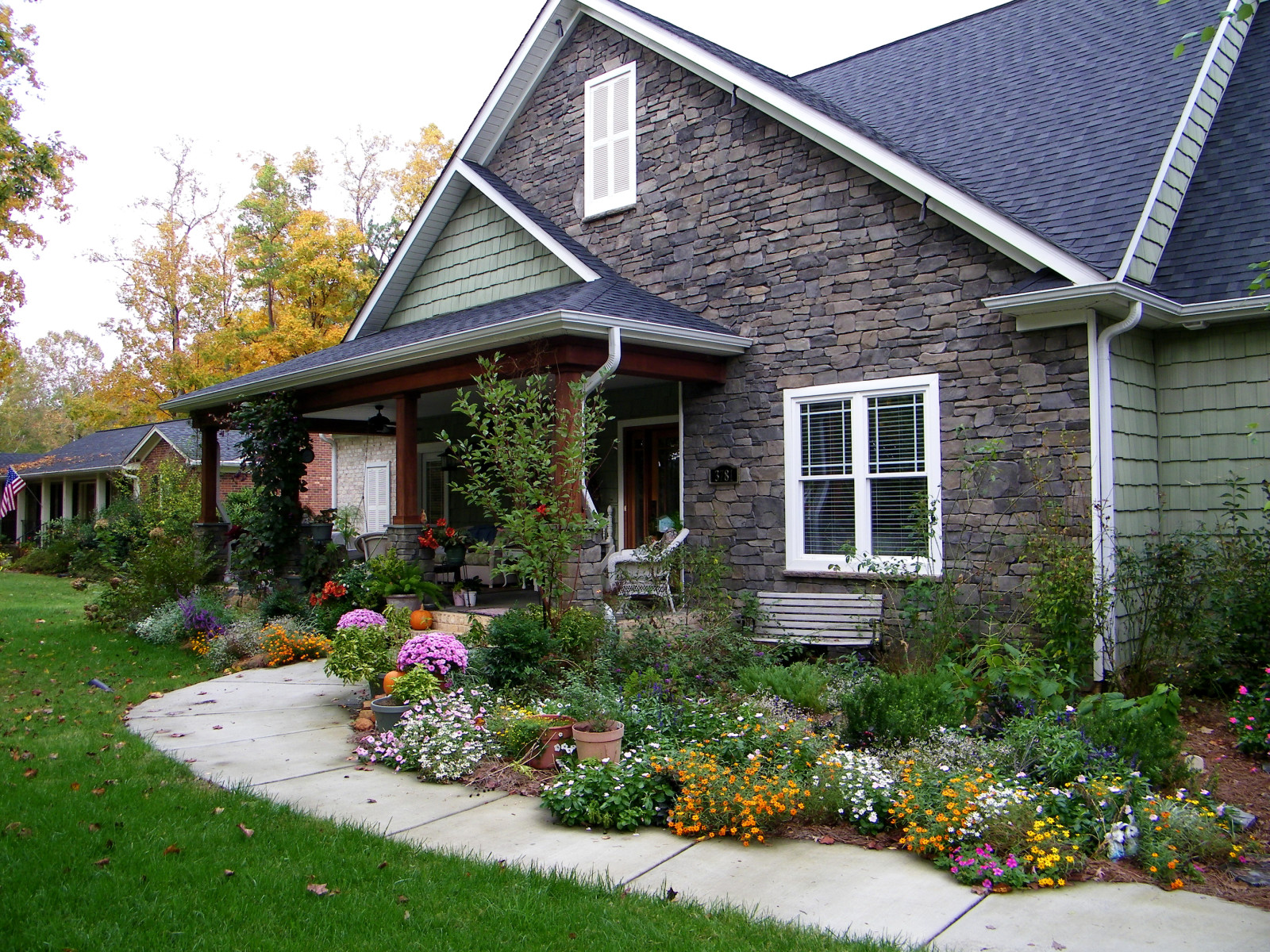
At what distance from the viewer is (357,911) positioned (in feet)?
12.1

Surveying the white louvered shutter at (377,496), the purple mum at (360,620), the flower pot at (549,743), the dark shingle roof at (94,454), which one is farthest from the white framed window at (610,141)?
the dark shingle roof at (94,454)

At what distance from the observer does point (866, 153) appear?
8305mm

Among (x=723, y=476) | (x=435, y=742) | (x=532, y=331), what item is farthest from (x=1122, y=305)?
(x=435, y=742)

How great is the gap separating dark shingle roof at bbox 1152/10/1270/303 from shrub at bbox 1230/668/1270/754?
3.07 m

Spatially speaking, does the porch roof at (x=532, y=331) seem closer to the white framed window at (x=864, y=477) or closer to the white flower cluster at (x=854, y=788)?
the white framed window at (x=864, y=477)

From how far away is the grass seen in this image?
11.4ft

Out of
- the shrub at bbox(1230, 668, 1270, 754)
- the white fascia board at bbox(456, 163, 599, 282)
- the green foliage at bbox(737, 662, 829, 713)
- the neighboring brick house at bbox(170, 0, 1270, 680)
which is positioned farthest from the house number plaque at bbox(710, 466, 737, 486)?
the shrub at bbox(1230, 668, 1270, 754)

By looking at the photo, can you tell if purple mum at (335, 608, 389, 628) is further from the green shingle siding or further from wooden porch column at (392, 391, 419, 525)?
the green shingle siding

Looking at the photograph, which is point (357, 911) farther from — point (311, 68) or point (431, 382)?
point (311, 68)

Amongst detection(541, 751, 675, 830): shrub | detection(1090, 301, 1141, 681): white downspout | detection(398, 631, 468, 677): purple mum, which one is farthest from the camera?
detection(1090, 301, 1141, 681): white downspout

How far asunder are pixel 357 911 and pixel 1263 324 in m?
7.50

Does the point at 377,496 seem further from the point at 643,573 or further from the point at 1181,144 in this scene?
the point at 1181,144

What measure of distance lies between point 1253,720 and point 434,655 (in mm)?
5183

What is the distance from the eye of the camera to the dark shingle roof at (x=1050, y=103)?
25.6 ft
